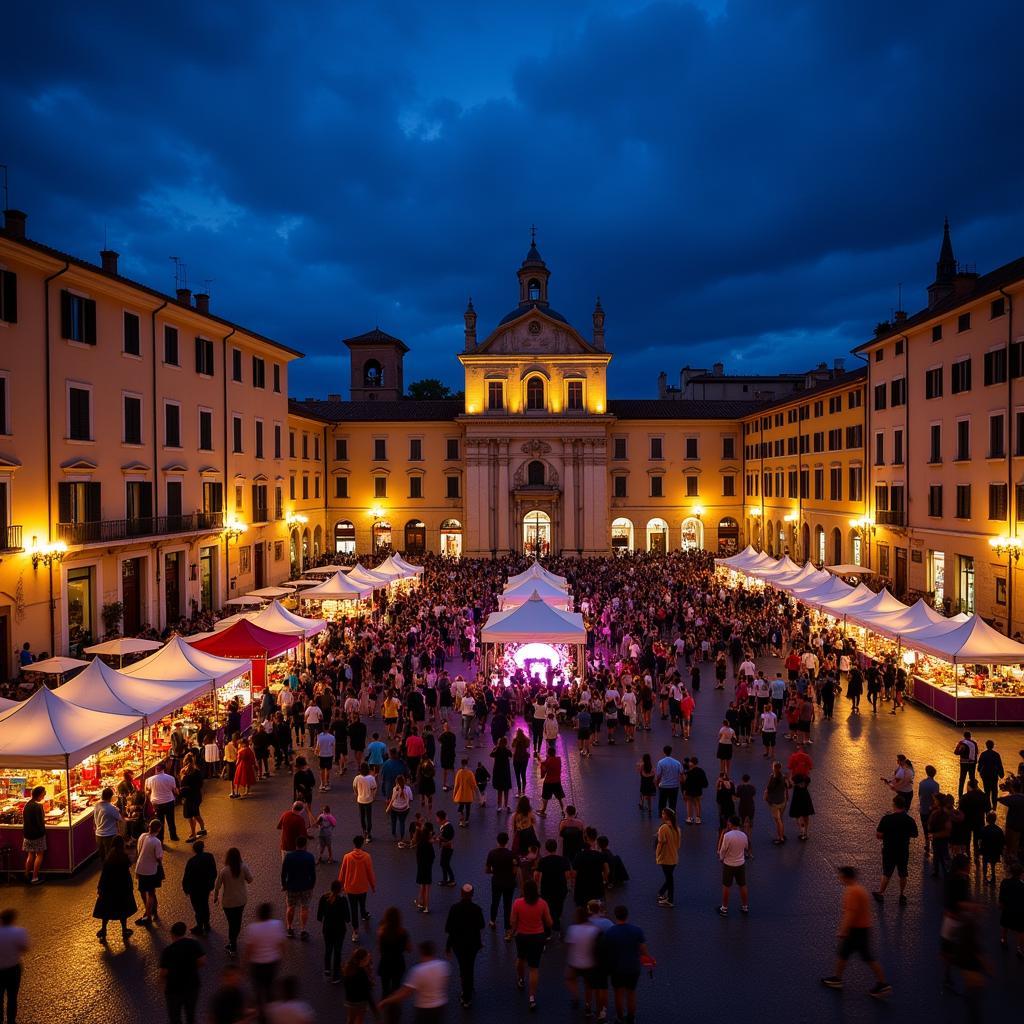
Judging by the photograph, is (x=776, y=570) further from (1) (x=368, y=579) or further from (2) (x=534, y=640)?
(1) (x=368, y=579)

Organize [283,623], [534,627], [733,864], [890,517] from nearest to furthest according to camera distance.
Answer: [733,864] < [534,627] < [283,623] < [890,517]

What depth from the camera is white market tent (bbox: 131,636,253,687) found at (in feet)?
50.1

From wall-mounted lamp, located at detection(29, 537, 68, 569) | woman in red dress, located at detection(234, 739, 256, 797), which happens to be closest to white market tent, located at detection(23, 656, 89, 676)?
wall-mounted lamp, located at detection(29, 537, 68, 569)

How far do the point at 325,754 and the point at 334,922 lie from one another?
20.1ft

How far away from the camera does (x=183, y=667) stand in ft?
50.8

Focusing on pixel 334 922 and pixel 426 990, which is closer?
pixel 426 990

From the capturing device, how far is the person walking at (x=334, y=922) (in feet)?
26.1

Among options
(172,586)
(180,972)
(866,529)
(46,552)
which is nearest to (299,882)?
(180,972)

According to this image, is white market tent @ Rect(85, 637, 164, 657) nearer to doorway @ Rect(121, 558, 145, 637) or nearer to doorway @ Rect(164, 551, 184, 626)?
doorway @ Rect(121, 558, 145, 637)

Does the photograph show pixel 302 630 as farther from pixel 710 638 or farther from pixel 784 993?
pixel 784 993

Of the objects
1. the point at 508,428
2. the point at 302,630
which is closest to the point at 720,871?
the point at 302,630

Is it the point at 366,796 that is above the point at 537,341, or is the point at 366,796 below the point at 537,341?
below

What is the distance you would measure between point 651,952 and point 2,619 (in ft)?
61.5

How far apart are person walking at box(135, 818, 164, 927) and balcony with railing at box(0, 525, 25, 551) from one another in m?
13.5
